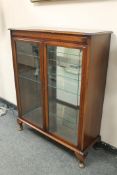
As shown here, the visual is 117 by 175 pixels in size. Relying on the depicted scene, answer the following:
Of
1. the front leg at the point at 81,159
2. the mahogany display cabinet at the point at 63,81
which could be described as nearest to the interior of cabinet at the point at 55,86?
the mahogany display cabinet at the point at 63,81

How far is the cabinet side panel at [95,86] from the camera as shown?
1327 mm

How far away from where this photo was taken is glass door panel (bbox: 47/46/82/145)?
158 centimetres

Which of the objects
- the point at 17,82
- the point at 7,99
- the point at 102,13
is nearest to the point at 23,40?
the point at 17,82

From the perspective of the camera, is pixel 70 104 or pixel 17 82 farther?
pixel 17 82

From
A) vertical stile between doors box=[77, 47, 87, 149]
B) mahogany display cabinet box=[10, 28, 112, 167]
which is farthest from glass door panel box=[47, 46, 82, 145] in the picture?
vertical stile between doors box=[77, 47, 87, 149]

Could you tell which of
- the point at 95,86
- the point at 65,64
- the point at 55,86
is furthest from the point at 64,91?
the point at 95,86

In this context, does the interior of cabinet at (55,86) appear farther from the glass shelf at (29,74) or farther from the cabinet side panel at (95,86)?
the cabinet side panel at (95,86)

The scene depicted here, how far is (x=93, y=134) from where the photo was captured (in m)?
1.68

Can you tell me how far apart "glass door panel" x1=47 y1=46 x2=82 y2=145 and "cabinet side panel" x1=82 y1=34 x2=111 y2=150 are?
5.0 inches

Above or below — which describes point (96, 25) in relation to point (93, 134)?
above

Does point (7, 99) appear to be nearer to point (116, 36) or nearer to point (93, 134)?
point (93, 134)

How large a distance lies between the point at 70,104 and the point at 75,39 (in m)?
0.71

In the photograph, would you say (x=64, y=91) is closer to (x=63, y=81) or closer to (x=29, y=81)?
(x=63, y=81)

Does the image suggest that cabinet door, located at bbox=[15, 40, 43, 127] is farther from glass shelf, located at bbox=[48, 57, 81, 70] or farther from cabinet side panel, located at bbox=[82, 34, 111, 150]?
cabinet side panel, located at bbox=[82, 34, 111, 150]
